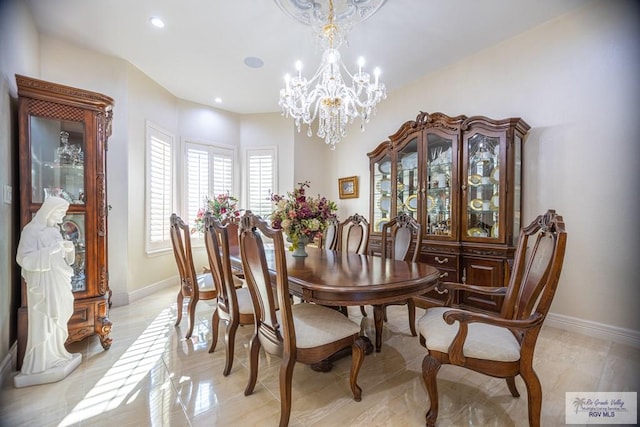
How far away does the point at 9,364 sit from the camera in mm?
1867

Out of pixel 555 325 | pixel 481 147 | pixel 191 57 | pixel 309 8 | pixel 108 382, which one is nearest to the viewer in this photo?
pixel 108 382

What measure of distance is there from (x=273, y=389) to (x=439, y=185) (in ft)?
8.92

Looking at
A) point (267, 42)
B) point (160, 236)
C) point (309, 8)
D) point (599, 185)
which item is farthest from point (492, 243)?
point (160, 236)

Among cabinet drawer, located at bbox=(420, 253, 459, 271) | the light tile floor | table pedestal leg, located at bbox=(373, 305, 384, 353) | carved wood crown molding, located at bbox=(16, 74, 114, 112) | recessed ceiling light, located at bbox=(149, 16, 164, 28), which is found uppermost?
recessed ceiling light, located at bbox=(149, 16, 164, 28)

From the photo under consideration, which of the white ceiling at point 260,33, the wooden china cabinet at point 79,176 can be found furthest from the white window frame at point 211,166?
the wooden china cabinet at point 79,176

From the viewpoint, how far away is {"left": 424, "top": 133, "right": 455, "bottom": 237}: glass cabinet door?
3148 millimetres

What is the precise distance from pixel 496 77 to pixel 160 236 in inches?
188

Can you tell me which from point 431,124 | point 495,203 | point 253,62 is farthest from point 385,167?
point 253,62

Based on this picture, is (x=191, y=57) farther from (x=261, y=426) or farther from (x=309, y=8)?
(x=261, y=426)

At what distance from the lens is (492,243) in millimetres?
2805

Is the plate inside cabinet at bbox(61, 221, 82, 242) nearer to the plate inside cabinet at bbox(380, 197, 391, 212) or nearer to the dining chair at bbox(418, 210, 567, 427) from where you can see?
the dining chair at bbox(418, 210, 567, 427)

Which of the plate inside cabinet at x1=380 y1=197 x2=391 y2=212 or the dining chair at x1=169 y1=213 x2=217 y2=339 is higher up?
the plate inside cabinet at x1=380 y1=197 x2=391 y2=212

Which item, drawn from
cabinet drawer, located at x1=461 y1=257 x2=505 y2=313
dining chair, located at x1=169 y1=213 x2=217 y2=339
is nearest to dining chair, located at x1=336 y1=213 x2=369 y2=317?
cabinet drawer, located at x1=461 y1=257 x2=505 y2=313

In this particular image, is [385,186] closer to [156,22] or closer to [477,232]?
[477,232]
